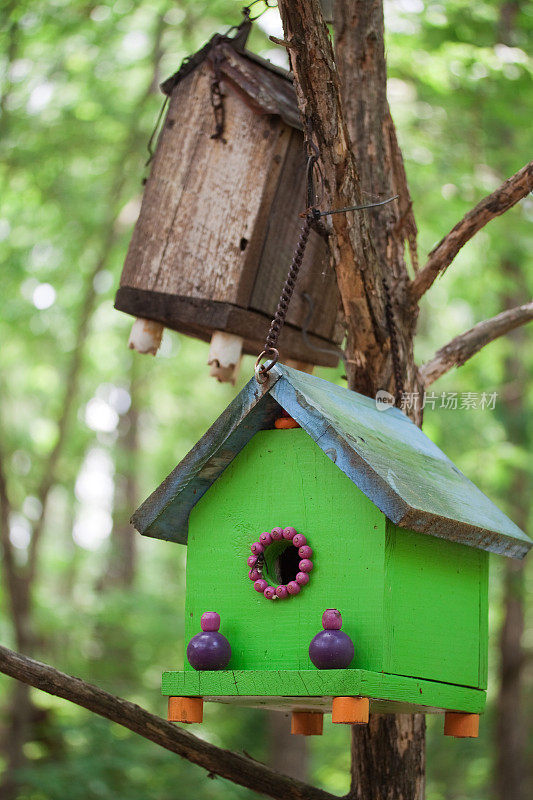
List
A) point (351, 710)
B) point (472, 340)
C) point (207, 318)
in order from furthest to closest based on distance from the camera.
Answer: point (472, 340)
point (207, 318)
point (351, 710)

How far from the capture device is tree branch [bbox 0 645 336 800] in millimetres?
2283

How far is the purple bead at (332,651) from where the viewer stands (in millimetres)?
1928

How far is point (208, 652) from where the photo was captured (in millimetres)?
2127

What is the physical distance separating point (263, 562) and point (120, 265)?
6.01 m

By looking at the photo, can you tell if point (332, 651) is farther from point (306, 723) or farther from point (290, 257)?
point (290, 257)

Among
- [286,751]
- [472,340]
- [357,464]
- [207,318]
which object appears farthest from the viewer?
[286,751]

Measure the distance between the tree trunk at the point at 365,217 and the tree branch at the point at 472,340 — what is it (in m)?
0.13

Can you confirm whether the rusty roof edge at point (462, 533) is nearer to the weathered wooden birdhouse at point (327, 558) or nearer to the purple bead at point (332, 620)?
the weathered wooden birdhouse at point (327, 558)

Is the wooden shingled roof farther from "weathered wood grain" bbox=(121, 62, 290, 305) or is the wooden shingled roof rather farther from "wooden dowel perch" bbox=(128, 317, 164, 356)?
"wooden dowel perch" bbox=(128, 317, 164, 356)

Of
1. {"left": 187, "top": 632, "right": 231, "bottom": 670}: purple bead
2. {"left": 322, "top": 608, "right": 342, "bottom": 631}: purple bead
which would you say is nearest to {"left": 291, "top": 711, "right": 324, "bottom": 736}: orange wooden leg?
{"left": 187, "top": 632, "right": 231, "bottom": 670}: purple bead

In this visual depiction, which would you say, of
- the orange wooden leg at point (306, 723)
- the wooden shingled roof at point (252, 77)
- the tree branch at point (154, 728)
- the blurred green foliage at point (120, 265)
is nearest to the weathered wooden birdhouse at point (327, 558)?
the tree branch at point (154, 728)

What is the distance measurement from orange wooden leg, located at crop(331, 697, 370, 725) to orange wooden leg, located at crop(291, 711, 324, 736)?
3.11 ft

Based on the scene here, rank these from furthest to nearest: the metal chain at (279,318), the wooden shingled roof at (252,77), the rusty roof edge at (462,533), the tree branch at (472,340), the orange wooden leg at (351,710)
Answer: the tree branch at (472,340) → the wooden shingled roof at (252,77) → the metal chain at (279,318) → the rusty roof edge at (462,533) → the orange wooden leg at (351,710)

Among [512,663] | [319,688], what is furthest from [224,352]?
[512,663]
